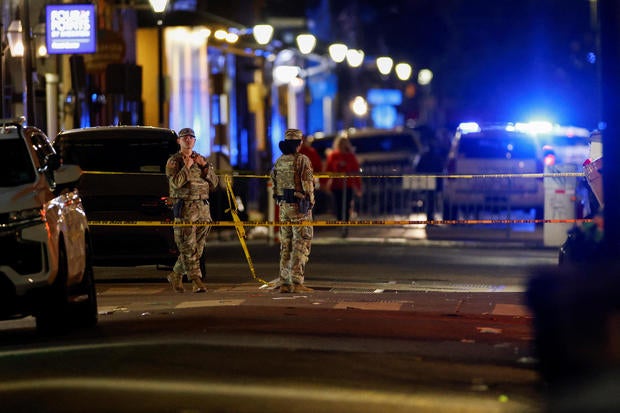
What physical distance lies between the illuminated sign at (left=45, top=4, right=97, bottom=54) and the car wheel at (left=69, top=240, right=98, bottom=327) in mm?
12159

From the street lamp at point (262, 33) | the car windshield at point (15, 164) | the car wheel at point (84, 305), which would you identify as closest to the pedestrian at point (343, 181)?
the street lamp at point (262, 33)

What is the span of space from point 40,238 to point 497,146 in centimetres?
1861

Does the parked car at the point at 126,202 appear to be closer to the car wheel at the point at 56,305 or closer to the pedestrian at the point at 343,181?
the car wheel at the point at 56,305

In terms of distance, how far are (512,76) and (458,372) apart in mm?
59948

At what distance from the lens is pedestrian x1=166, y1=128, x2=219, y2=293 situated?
53.7 ft

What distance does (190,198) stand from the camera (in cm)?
1641

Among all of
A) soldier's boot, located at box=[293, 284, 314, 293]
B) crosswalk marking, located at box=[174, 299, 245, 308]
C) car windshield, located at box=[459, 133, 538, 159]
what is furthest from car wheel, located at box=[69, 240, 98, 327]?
car windshield, located at box=[459, 133, 538, 159]

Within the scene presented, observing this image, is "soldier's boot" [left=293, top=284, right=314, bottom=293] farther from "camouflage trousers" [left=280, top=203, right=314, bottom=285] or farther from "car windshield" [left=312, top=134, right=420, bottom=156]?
"car windshield" [left=312, top=134, right=420, bottom=156]

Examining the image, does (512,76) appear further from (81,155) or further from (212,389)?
(212,389)

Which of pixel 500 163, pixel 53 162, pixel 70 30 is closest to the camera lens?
pixel 53 162

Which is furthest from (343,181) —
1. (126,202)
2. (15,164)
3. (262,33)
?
(15,164)

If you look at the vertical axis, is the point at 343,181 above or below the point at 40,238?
below

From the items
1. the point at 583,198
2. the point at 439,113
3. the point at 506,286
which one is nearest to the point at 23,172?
the point at 506,286

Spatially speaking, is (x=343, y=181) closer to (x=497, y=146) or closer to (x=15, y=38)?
(x=497, y=146)
